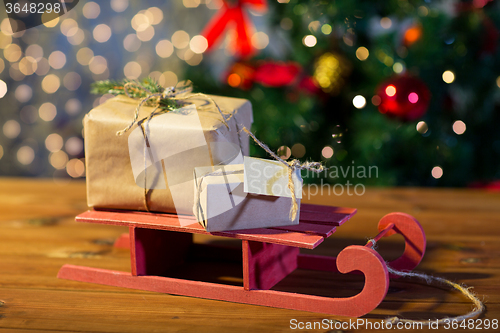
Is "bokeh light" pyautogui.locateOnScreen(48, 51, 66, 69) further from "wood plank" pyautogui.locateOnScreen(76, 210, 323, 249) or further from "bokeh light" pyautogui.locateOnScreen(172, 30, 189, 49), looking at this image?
"wood plank" pyautogui.locateOnScreen(76, 210, 323, 249)

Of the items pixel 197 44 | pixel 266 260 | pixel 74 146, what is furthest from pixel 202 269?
pixel 74 146

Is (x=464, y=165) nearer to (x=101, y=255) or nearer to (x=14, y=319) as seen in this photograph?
(x=101, y=255)

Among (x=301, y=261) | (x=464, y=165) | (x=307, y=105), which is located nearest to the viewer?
(x=301, y=261)

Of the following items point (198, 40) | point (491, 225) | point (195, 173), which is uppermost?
point (198, 40)

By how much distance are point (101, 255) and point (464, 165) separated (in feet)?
4.11

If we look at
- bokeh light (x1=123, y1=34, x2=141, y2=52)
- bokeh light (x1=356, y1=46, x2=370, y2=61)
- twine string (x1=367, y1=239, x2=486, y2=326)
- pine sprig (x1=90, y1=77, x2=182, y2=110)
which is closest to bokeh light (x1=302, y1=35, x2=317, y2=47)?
bokeh light (x1=356, y1=46, x2=370, y2=61)

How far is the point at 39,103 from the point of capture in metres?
2.32

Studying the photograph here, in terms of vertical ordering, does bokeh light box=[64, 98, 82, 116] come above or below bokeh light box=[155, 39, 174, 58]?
below

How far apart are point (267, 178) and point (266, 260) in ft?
0.54

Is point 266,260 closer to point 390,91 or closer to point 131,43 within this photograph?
point 390,91

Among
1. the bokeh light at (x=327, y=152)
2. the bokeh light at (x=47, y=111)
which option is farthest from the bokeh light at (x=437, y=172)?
the bokeh light at (x=47, y=111)

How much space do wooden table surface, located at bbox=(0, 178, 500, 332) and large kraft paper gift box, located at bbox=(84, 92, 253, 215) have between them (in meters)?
0.17

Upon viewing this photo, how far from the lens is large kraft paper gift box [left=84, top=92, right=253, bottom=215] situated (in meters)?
0.75

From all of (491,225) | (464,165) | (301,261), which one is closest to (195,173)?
(301,261)
